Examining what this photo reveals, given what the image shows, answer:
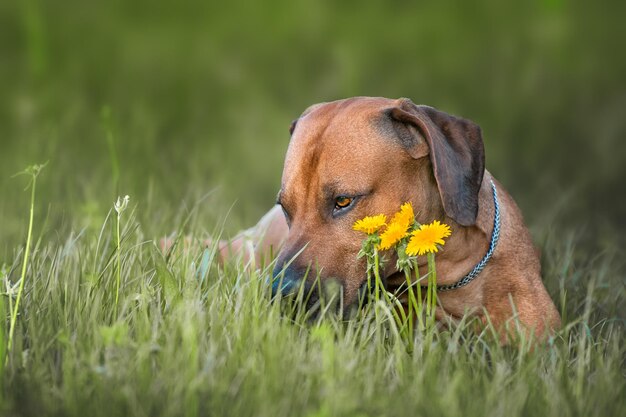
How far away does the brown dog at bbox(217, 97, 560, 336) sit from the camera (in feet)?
13.1

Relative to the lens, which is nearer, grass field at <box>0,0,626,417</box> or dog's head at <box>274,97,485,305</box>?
grass field at <box>0,0,626,417</box>

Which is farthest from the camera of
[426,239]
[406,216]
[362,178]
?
[362,178]

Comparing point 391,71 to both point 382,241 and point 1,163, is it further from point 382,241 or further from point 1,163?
point 382,241

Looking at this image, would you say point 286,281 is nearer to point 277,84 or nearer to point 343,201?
point 343,201

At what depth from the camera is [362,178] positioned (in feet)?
13.2

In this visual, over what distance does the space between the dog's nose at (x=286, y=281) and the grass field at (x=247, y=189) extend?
0.19ft

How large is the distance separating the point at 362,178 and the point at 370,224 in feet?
1.03

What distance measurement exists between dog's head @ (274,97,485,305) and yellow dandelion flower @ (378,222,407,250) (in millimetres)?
276

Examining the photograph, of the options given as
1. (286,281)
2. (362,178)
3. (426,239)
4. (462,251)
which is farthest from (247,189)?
(426,239)

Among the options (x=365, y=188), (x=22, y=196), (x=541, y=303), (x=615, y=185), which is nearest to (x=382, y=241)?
(x=365, y=188)

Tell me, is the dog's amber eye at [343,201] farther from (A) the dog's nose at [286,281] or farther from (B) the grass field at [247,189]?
(B) the grass field at [247,189]

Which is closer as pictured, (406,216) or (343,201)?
(406,216)

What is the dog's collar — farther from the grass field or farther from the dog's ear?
the dog's ear

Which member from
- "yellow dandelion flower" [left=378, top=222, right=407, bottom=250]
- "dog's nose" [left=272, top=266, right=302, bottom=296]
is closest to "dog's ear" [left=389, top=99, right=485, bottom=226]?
"yellow dandelion flower" [left=378, top=222, right=407, bottom=250]
